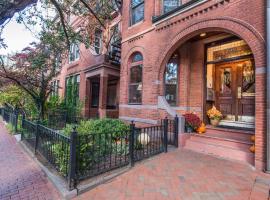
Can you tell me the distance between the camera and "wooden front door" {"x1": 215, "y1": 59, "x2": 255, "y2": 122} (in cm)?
695

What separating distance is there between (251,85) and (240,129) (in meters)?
1.57

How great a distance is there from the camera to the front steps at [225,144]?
546 centimetres

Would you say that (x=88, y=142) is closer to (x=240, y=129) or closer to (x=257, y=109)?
(x=257, y=109)

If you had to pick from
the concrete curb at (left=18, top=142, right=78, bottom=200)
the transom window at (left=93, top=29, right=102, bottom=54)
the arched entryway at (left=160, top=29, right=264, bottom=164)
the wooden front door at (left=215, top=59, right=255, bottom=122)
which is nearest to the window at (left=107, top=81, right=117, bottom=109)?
the transom window at (left=93, top=29, right=102, bottom=54)

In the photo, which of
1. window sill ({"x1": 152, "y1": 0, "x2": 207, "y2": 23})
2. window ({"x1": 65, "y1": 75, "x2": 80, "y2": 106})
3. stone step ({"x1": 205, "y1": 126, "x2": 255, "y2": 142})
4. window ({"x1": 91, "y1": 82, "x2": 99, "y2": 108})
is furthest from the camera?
window ({"x1": 65, "y1": 75, "x2": 80, "y2": 106})

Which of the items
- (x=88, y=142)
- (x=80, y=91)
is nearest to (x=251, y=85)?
(x=88, y=142)

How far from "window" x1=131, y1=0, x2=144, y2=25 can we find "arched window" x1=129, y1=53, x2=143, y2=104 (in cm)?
173

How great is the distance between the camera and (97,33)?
14000mm

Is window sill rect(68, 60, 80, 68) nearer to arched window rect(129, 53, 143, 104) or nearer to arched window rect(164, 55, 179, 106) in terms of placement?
arched window rect(129, 53, 143, 104)

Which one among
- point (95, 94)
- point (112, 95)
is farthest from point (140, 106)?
point (95, 94)

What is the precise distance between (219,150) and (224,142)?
291mm

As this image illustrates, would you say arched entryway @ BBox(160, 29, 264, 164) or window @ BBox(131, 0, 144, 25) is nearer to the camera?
arched entryway @ BBox(160, 29, 264, 164)

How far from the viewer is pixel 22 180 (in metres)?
4.52

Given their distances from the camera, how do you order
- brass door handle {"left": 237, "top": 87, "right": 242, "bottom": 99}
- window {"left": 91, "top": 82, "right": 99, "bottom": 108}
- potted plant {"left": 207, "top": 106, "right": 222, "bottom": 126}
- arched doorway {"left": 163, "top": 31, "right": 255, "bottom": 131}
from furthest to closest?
window {"left": 91, "top": 82, "right": 99, "bottom": 108} → potted plant {"left": 207, "top": 106, "right": 222, "bottom": 126} → brass door handle {"left": 237, "top": 87, "right": 242, "bottom": 99} → arched doorway {"left": 163, "top": 31, "right": 255, "bottom": 131}
